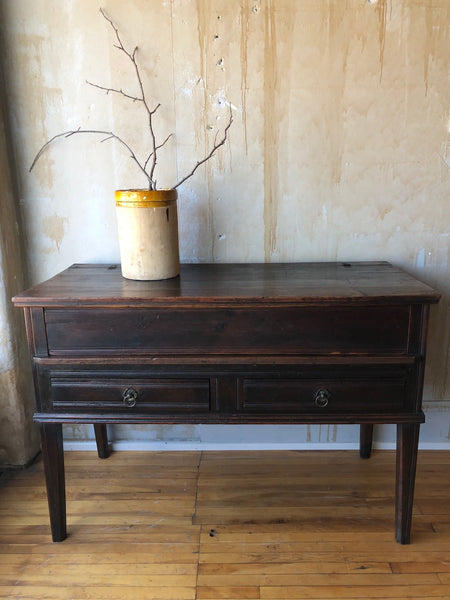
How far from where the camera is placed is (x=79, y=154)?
68.9 inches

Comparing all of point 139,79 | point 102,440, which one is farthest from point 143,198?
point 102,440

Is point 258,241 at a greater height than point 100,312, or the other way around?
point 258,241

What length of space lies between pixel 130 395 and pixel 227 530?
0.59 meters

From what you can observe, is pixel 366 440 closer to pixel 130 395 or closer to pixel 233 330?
pixel 233 330

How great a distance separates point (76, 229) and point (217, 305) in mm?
811

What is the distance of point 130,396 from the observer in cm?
140

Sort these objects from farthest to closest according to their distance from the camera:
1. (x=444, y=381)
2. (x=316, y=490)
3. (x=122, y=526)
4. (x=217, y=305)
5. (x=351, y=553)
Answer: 1. (x=444, y=381)
2. (x=316, y=490)
3. (x=122, y=526)
4. (x=351, y=553)
5. (x=217, y=305)

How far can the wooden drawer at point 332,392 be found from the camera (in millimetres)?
1387

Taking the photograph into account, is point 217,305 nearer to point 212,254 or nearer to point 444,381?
point 212,254

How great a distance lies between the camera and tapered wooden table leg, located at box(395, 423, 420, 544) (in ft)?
4.68

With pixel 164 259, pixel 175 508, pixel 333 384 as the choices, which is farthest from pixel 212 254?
pixel 175 508

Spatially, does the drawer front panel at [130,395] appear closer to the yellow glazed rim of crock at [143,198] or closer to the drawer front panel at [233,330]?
the drawer front panel at [233,330]

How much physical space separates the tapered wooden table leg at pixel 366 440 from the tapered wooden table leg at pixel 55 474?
1.17m

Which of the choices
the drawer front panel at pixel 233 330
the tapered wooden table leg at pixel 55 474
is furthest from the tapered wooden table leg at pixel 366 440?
the tapered wooden table leg at pixel 55 474
